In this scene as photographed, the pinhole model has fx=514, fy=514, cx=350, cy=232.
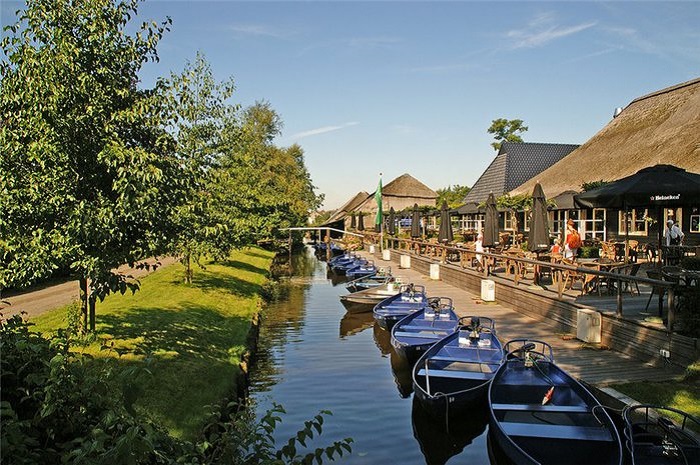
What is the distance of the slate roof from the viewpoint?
40.4 m

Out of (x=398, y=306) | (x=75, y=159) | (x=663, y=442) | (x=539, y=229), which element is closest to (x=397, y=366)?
(x=398, y=306)

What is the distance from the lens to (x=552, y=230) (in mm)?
29453

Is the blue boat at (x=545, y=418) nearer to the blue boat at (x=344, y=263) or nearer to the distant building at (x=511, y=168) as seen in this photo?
the blue boat at (x=344, y=263)

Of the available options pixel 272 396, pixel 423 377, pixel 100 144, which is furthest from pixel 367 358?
pixel 100 144

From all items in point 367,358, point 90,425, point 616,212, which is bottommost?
point 367,358

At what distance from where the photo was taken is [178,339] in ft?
41.2

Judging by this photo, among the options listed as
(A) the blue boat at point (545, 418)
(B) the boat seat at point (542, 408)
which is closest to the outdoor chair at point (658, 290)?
(A) the blue boat at point (545, 418)

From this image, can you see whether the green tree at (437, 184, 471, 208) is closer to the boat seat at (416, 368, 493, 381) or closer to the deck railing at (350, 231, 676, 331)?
the deck railing at (350, 231, 676, 331)

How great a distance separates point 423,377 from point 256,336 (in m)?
8.80

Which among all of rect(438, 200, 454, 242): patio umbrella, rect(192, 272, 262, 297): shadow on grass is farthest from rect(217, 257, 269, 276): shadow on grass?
rect(438, 200, 454, 242): patio umbrella

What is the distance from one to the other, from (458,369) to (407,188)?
64.2 meters

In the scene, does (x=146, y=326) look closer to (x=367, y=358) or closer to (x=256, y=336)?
(x=256, y=336)

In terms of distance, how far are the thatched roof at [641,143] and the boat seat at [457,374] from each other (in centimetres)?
1471

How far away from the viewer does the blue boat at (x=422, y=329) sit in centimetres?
1268
